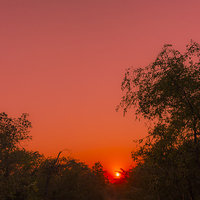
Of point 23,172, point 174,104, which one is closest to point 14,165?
point 23,172

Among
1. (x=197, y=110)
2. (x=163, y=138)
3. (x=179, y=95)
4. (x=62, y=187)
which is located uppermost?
(x=179, y=95)

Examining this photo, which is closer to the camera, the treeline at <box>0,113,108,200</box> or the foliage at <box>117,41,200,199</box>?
the foliage at <box>117,41,200,199</box>

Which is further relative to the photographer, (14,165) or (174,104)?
(14,165)

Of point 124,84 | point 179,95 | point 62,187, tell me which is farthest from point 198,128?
point 62,187

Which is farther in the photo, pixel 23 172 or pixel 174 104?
pixel 23 172

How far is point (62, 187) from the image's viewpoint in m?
44.9

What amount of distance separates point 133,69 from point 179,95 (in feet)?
11.6

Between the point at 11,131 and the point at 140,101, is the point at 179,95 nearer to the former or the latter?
the point at 140,101

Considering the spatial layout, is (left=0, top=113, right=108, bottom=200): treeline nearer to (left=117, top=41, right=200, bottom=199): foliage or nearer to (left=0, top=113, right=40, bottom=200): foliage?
(left=0, top=113, right=40, bottom=200): foliage

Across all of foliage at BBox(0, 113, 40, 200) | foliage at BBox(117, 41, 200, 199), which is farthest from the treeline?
foliage at BBox(117, 41, 200, 199)

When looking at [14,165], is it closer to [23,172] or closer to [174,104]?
[23,172]

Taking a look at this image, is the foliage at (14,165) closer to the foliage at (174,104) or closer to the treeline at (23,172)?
the treeline at (23,172)

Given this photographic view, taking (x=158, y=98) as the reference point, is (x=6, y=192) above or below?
below

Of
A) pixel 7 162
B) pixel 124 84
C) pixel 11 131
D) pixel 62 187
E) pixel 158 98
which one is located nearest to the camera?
pixel 158 98
